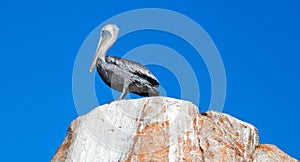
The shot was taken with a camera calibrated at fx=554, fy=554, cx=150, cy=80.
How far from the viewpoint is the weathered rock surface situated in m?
14.3

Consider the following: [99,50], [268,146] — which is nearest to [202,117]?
[268,146]

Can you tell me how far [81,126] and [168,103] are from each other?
8.56 ft

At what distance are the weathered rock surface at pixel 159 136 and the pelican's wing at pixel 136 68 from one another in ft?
5.25

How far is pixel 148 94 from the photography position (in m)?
17.2

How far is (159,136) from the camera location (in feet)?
47.0

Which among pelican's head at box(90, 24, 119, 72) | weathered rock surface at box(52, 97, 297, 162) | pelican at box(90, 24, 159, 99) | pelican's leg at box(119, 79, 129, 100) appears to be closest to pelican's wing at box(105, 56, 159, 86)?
pelican at box(90, 24, 159, 99)

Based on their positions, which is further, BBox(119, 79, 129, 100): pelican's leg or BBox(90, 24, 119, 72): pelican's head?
BBox(90, 24, 119, 72): pelican's head

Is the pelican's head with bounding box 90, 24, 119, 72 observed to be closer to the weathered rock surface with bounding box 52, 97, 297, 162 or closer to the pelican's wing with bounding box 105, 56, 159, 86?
the pelican's wing with bounding box 105, 56, 159, 86

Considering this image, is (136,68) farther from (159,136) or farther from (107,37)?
Answer: (159,136)

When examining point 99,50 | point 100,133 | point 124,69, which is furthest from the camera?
point 99,50

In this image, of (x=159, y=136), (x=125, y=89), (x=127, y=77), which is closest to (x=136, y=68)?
(x=127, y=77)

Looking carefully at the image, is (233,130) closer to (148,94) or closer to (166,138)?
(166,138)

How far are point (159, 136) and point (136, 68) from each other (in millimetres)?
Result: 3294

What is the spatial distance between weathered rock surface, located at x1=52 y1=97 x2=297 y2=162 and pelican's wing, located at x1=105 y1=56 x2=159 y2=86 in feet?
5.25
